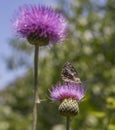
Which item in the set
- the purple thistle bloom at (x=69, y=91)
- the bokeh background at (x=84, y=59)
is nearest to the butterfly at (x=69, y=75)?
the purple thistle bloom at (x=69, y=91)

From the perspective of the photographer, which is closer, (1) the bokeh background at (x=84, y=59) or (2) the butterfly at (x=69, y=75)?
(2) the butterfly at (x=69, y=75)

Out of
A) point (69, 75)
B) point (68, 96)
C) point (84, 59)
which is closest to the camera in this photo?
point (69, 75)

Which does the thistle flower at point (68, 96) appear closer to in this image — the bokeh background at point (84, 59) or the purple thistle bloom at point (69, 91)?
the purple thistle bloom at point (69, 91)

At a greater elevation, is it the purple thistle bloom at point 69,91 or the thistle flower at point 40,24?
the thistle flower at point 40,24

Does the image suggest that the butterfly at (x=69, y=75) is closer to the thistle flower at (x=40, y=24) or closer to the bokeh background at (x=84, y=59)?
the thistle flower at (x=40, y=24)

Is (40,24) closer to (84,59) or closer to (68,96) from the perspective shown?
(68,96)

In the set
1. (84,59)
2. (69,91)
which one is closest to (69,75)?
(69,91)

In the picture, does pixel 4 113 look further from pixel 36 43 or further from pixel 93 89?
pixel 36 43
